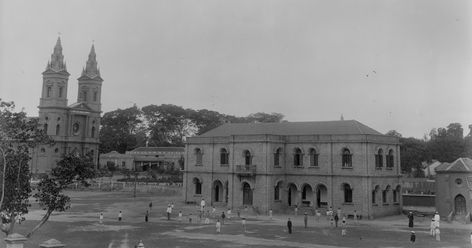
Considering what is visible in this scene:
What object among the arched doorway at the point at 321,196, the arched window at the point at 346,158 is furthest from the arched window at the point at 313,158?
the arched window at the point at 346,158

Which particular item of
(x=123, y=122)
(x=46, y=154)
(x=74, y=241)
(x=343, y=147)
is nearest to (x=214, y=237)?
(x=74, y=241)

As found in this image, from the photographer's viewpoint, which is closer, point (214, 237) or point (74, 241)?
point (74, 241)

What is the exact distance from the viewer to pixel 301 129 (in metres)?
54.2

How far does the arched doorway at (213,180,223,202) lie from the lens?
55.1 meters

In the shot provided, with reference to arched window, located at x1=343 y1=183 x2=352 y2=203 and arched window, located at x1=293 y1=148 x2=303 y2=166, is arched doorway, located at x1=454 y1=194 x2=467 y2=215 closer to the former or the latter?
arched window, located at x1=343 y1=183 x2=352 y2=203

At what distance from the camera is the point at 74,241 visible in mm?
31297

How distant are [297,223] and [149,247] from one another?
17.1 metres

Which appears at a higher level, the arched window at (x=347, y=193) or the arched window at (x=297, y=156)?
the arched window at (x=297, y=156)

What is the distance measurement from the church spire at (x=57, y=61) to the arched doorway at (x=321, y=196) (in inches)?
2436

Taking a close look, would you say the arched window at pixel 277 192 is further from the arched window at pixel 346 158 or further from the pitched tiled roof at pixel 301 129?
the arched window at pixel 346 158

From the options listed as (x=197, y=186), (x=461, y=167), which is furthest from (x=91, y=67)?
(x=461, y=167)

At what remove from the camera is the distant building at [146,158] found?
10800cm

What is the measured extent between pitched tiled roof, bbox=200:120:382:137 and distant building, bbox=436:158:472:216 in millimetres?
8418

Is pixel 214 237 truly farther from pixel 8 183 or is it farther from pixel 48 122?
pixel 48 122
